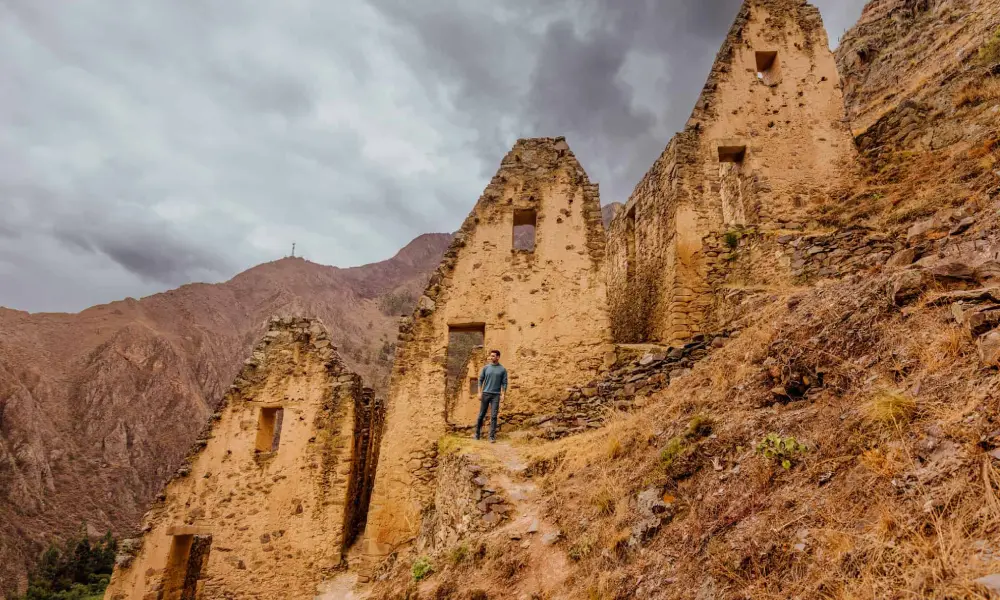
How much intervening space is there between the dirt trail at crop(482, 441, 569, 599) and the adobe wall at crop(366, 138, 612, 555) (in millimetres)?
2768

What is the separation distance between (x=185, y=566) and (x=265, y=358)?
401 centimetres

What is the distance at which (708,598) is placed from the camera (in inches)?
121

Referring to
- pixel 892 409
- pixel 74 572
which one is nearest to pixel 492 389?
pixel 892 409

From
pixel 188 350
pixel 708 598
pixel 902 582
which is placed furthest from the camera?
pixel 188 350

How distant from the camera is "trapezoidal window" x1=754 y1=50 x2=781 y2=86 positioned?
13891 mm

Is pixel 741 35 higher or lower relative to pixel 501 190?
higher

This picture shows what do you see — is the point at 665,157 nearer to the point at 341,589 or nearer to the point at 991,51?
the point at 991,51

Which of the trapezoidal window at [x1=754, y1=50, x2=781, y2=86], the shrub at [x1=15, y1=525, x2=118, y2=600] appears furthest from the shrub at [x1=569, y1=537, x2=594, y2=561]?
the shrub at [x1=15, y1=525, x2=118, y2=600]

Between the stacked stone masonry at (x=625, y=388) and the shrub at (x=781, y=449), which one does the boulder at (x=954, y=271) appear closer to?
the shrub at (x=781, y=449)

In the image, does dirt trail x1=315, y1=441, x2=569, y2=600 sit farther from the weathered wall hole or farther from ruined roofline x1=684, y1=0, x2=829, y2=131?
ruined roofline x1=684, y1=0, x2=829, y2=131

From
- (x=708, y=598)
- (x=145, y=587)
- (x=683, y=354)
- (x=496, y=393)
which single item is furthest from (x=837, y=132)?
(x=145, y=587)

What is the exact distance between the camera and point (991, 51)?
14.2 metres

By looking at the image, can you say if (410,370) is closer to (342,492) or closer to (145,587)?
(342,492)

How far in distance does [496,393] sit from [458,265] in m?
3.08
